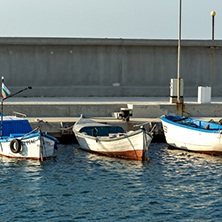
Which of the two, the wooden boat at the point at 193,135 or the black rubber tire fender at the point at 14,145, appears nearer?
the black rubber tire fender at the point at 14,145

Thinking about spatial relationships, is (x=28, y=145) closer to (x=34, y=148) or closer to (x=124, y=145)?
(x=34, y=148)

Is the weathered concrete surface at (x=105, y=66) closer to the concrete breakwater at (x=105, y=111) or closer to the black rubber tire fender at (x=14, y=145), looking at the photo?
the concrete breakwater at (x=105, y=111)

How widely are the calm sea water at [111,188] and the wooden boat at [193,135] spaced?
68cm

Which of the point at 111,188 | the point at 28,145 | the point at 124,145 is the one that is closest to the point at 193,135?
the point at 124,145

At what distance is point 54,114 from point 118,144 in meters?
8.66

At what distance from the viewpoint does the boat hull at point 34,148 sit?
89.1ft

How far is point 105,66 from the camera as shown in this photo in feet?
144

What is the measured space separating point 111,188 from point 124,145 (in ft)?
18.1

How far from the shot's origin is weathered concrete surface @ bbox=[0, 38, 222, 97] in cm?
4309

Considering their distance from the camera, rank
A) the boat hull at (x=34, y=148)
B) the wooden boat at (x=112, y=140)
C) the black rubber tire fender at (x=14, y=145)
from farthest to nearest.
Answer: the black rubber tire fender at (x=14, y=145)
the wooden boat at (x=112, y=140)
the boat hull at (x=34, y=148)

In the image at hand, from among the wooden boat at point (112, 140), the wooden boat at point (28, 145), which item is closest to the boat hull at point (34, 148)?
the wooden boat at point (28, 145)

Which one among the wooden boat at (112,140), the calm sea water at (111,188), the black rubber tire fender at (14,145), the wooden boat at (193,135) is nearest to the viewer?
the calm sea water at (111,188)

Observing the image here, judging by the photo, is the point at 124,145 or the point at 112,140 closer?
the point at 124,145

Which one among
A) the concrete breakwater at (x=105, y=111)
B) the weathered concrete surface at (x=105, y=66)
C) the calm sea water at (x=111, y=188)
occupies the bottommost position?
the calm sea water at (x=111, y=188)
